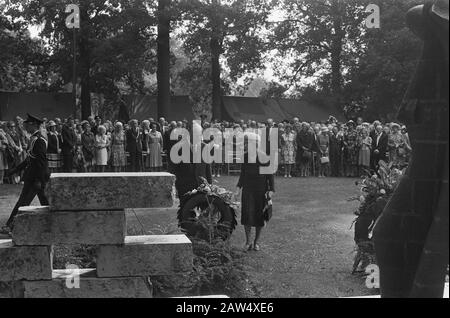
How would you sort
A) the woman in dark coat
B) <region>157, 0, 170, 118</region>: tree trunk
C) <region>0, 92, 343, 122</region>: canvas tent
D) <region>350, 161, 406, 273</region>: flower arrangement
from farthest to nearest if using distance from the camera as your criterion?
<region>0, 92, 343, 122</region>: canvas tent → <region>157, 0, 170, 118</region>: tree trunk → the woman in dark coat → <region>350, 161, 406, 273</region>: flower arrangement

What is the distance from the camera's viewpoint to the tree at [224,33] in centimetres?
2969

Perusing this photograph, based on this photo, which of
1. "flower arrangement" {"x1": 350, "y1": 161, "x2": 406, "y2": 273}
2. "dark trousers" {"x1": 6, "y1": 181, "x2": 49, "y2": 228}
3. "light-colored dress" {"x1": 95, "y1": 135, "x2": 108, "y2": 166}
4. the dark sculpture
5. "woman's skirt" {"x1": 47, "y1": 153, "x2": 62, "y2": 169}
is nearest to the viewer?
the dark sculpture

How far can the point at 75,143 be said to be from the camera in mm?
19797

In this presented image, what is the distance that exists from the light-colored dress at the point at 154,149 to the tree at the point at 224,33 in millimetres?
9399

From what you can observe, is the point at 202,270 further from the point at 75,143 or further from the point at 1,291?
the point at 75,143

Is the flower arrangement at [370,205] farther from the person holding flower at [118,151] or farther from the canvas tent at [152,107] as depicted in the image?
the canvas tent at [152,107]

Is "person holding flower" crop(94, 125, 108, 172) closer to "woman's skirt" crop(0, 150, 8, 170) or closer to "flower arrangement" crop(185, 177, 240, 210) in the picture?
"woman's skirt" crop(0, 150, 8, 170)

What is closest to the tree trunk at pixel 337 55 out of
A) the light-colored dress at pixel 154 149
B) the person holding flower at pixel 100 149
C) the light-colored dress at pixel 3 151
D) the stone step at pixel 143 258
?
the light-colored dress at pixel 154 149

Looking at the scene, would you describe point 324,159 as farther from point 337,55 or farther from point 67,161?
point 337,55

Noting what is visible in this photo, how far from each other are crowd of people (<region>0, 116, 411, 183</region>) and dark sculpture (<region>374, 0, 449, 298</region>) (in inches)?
565

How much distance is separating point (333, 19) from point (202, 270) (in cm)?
2952

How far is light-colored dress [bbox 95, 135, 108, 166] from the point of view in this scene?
784 inches

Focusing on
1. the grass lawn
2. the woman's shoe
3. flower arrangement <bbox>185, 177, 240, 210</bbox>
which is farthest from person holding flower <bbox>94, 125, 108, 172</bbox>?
Answer: flower arrangement <bbox>185, 177, 240, 210</bbox>
